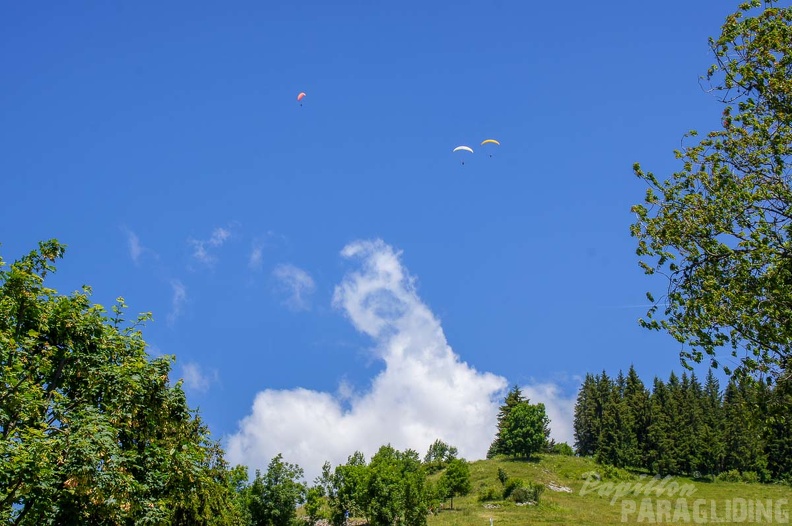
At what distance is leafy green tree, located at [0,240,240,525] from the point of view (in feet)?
49.2

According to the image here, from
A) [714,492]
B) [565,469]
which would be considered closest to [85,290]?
[714,492]

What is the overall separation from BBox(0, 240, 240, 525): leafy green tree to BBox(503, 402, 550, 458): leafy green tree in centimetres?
10366

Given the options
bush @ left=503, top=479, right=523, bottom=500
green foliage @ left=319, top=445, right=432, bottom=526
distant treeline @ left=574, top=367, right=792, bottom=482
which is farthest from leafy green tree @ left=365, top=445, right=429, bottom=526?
distant treeline @ left=574, top=367, right=792, bottom=482

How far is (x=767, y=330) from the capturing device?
15391 millimetres

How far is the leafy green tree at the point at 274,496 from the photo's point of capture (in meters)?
47.3

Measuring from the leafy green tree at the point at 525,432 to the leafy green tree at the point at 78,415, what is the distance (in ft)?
340

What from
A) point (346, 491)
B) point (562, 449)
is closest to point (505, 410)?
point (562, 449)

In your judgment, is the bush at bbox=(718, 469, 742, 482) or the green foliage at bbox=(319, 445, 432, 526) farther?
Result: the bush at bbox=(718, 469, 742, 482)

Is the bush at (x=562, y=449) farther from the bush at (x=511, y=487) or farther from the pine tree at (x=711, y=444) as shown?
the bush at (x=511, y=487)

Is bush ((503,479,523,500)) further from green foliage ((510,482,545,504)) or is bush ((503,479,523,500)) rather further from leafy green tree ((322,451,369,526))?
leafy green tree ((322,451,369,526))

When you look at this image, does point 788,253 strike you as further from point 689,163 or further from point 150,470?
point 150,470

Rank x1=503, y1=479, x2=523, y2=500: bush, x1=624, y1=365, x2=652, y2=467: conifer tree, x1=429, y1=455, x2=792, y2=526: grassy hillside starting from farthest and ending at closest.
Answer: x1=624, y1=365, x2=652, y2=467: conifer tree < x1=503, y1=479, x2=523, y2=500: bush < x1=429, y1=455, x2=792, y2=526: grassy hillside

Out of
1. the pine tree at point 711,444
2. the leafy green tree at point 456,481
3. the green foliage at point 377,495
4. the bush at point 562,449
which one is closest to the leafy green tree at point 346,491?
the green foliage at point 377,495

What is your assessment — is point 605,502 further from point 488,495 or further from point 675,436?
point 675,436
